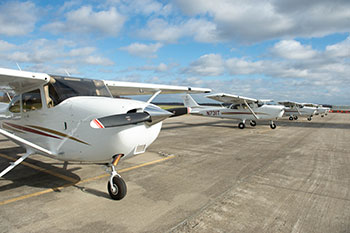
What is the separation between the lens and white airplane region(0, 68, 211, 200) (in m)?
3.13

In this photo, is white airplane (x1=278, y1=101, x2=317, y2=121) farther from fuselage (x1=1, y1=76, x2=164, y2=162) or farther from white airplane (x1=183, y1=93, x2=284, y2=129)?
fuselage (x1=1, y1=76, x2=164, y2=162)

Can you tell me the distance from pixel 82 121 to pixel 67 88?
0.92m

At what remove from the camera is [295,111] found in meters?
23.3

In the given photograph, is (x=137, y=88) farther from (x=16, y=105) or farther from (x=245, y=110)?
(x=245, y=110)

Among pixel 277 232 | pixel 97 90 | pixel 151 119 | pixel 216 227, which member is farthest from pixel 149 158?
pixel 277 232

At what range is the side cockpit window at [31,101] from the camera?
405 centimetres

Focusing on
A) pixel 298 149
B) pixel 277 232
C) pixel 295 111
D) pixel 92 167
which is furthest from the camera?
pixel 295 111

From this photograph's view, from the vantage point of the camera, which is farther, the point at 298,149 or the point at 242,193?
the point at 298,149

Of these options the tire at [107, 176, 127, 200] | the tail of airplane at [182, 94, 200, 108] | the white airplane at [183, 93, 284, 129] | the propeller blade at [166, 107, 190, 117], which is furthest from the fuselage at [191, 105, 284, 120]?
the tire at [107, 176, 127, 200]

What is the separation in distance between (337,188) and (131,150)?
158 inches

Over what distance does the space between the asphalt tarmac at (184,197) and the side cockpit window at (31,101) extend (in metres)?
1.55

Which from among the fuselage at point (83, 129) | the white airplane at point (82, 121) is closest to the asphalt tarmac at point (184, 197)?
the white airplane at point (82, 121)

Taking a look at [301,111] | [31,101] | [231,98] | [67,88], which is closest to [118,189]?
[67,88]

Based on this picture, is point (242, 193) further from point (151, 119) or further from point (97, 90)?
point (97, 90)
